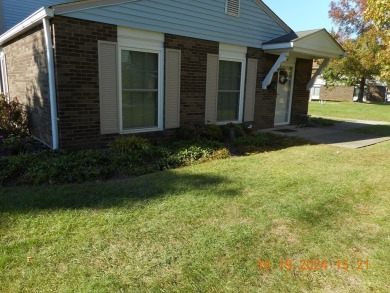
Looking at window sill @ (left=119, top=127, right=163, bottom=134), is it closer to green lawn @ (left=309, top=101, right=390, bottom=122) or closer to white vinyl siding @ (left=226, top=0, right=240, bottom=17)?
white vinyl siding @ (left=226, top=0, right=240, bottom=17)

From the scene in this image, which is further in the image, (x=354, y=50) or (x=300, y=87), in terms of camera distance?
(x=354, y=50)

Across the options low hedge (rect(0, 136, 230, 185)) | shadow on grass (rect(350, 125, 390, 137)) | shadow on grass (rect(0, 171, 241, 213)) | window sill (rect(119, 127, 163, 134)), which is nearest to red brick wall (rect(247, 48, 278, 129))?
shadow on grass (rect(350, 125, 390, 137))

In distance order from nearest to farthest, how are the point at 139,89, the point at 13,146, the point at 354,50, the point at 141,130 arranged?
1. the point at 13,146
2. the point at 139,89
3. the point at 141,130
4. the point at 354,50

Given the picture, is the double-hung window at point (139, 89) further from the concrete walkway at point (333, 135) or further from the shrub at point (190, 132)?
the concrete walkway at point (333, 135)

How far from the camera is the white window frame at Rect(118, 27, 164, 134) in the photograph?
19.7ft

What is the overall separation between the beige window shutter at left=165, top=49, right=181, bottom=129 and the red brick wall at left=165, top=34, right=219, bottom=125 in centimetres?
14

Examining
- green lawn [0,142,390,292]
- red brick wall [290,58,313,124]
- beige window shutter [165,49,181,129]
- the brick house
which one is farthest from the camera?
red brick wall [290,58,313,124]

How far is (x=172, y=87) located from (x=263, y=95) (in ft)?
11.4

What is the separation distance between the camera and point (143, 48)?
6.30 meters

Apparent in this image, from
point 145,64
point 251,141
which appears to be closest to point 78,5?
point 145,64

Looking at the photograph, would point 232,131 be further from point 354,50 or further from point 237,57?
point 354,50

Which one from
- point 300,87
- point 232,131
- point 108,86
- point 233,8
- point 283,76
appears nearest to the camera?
point 108,86

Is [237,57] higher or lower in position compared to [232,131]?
higher

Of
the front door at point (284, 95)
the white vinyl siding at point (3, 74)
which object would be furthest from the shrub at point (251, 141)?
the white vinyl siding at point (3, 74)
